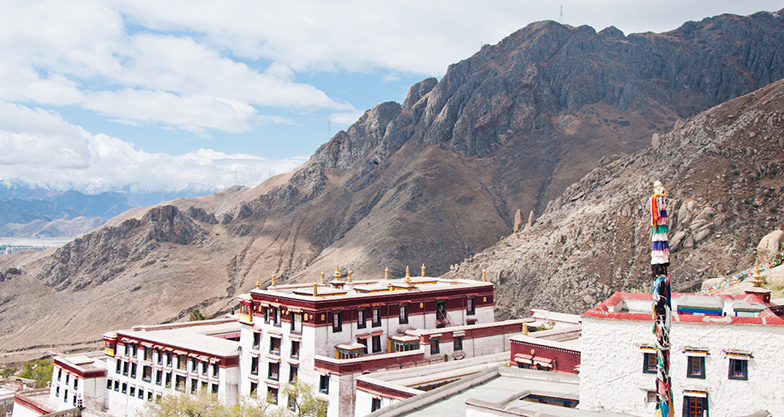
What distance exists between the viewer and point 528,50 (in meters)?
197

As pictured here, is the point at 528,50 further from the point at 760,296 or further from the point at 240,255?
the point at 760,296

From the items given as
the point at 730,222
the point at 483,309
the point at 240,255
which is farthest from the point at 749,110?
the point at 240,255

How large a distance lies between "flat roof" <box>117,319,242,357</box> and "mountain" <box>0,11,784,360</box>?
197 ft

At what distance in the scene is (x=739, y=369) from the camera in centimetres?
1761

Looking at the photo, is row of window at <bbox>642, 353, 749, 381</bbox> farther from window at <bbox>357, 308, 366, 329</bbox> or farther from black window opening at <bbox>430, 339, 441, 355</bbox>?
window at <bbox>357, 308, 366, 329</bbox>

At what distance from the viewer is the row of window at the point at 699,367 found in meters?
17.6

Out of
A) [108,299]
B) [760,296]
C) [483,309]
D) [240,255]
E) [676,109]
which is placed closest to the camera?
[760,296]

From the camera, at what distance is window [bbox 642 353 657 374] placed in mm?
18453

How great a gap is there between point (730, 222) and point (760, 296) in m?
54.5

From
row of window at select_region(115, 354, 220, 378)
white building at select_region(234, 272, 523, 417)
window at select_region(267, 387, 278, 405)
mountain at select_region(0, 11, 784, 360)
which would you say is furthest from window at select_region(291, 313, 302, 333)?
mountain at select_region(0, 11, 784, 360)

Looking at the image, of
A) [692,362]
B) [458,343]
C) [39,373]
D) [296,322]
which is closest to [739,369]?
[692,362]

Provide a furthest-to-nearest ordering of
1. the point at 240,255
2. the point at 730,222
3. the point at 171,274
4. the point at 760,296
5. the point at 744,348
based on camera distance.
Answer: the point at 240,255
the point at 171,274
the point at 730,222
the point at 760,296
the point at 744,348

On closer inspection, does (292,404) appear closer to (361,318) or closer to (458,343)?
(361,318)

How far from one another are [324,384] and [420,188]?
115 m
